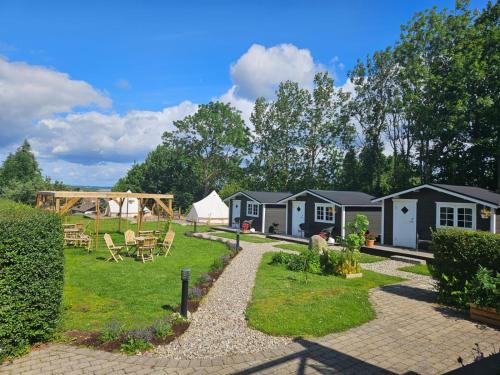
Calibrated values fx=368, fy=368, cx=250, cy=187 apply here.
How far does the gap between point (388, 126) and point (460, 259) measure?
3111 cm

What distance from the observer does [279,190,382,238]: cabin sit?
69.1 ft

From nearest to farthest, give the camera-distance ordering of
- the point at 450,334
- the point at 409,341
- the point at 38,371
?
the point at 38,371 → the point at 409,341 → the point at 450,334

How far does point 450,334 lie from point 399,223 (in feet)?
41.7

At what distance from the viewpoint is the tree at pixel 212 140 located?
54.7m

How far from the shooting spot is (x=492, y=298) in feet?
23.1

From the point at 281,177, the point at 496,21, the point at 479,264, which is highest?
the point at 496,21

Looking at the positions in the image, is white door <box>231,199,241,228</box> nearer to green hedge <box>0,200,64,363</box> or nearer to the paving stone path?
Answer: the paving stone path

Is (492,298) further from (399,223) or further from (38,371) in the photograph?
(399,223)

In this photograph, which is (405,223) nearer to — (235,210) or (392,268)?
(392,268)

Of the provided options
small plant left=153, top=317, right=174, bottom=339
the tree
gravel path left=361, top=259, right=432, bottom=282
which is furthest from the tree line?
small plant left=153, top=317, right=174, bottom=339

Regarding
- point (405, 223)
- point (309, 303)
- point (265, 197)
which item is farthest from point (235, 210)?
point (309, 303)

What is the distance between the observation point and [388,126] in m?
36.8

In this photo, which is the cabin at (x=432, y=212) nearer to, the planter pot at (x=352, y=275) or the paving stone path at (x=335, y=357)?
the planter pot at (x=352, y=275)

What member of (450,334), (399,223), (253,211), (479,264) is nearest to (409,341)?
(450,334)
